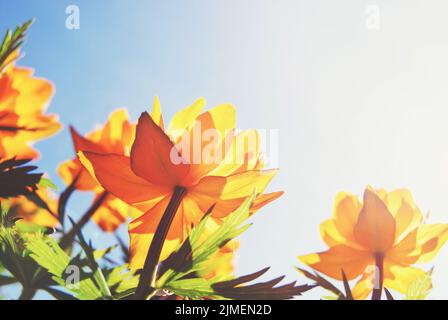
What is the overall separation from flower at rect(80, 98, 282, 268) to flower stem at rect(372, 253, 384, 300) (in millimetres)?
92

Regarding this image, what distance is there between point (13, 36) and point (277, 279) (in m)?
0.25

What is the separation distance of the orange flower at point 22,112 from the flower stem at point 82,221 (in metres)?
0.06

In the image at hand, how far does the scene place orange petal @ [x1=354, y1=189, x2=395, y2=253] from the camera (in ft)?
0.91

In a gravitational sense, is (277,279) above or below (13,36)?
below

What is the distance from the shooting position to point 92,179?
346 mm

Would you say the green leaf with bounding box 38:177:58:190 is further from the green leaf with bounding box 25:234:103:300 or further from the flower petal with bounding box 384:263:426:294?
the flower petal with bounding box 384:263:426:294

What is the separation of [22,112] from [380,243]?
10.7 inches

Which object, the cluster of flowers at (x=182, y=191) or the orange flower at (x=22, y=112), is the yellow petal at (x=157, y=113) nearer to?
the cluster of flowers at (x=182, y=191)

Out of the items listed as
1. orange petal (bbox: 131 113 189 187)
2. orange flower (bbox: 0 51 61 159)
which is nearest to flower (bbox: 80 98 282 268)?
orange petal (bbox: 131 113 189 187)
